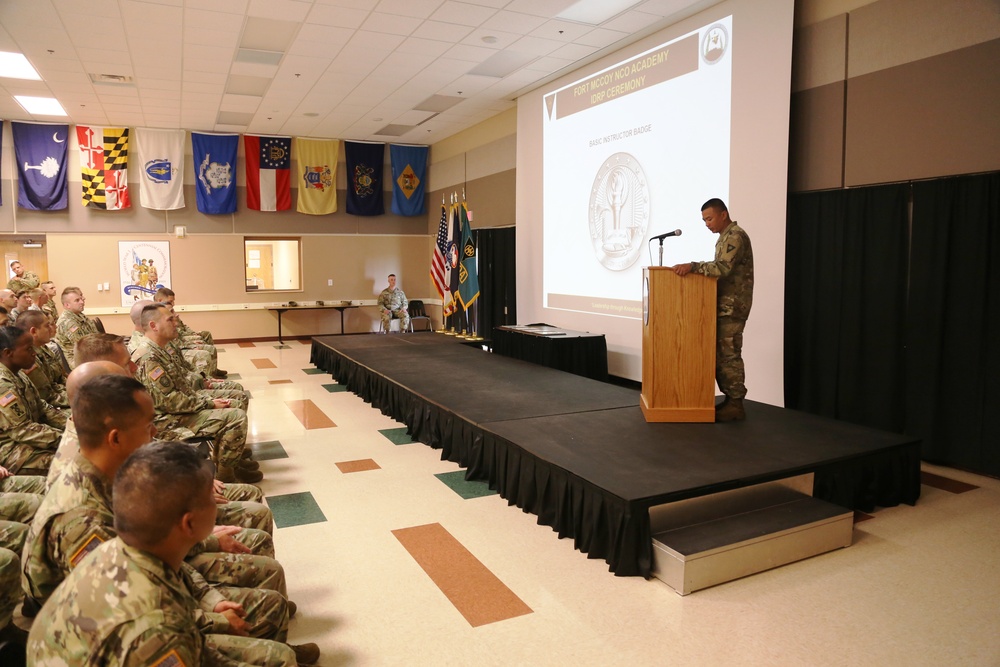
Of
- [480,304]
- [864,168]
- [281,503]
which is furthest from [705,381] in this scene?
[480,304]

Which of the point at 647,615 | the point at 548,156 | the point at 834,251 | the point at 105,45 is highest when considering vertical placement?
the point at 105,45

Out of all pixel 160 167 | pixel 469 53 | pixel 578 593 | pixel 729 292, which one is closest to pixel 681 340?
pixel 729 292

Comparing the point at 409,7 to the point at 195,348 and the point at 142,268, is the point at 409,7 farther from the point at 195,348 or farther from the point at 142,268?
the point at 142,268

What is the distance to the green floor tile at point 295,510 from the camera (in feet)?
11.7

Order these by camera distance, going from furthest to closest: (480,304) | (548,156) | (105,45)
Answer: (480,304)
(548,156)
(105,45)

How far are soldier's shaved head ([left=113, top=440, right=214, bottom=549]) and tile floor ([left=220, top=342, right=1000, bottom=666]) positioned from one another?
1163 mm

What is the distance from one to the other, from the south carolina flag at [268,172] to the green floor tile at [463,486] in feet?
29.2

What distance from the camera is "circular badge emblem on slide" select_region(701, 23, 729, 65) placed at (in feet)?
18.7

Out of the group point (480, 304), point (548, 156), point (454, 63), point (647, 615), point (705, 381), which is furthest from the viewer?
point (480, 304)

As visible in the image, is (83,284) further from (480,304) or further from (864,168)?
(864,168)

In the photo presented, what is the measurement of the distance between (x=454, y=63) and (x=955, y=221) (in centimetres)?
539

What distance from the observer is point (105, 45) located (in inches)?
266

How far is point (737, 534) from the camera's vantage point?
293 centimetres

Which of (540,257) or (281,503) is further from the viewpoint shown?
(540,257)
